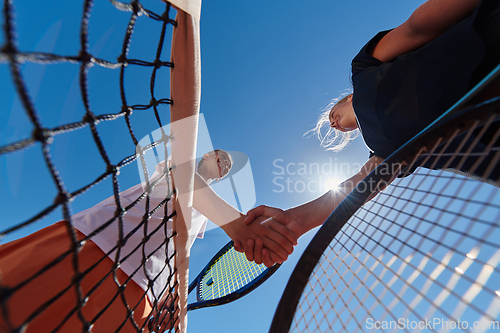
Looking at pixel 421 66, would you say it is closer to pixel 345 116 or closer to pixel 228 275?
pixel 345 116

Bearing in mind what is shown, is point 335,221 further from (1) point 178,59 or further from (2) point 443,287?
(1) point 178,59

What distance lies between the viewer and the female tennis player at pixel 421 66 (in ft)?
1.92

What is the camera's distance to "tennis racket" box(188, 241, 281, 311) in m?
1.55

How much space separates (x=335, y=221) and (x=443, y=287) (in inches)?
13.5

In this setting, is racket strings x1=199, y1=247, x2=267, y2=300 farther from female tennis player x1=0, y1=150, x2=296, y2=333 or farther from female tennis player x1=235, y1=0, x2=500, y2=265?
female tennis player x1=235, y1=0, x2=500, y2=265

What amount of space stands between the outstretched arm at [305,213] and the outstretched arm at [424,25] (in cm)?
53

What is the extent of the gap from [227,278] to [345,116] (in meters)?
1.56

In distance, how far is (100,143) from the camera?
1.68 ft

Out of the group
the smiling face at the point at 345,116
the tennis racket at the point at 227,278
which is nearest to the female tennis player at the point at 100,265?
the tennis racket at the point at 227,278

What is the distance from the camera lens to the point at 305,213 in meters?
1.21

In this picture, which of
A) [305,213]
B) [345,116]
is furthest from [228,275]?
[345,116]

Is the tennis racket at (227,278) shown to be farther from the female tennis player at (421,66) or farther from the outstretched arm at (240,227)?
the female tennis player at (421,66)

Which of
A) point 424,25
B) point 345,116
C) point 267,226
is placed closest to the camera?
point 424,25

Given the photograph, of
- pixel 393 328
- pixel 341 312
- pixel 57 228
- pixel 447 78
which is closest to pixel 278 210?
pixel 341 312
